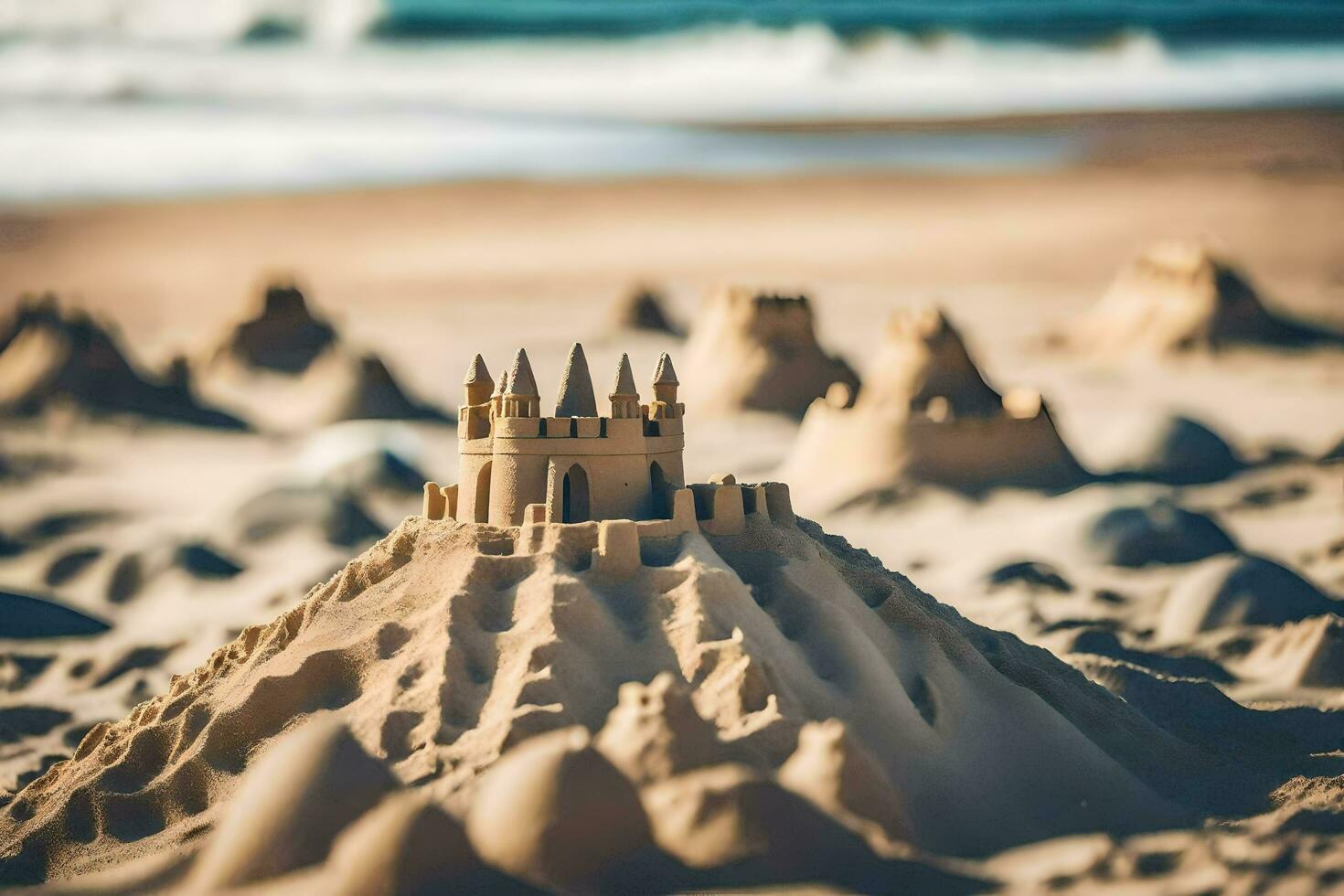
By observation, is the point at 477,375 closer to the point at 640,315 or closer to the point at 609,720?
the point at 609,720

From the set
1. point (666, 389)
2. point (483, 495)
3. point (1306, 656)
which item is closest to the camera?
point (483, 495)

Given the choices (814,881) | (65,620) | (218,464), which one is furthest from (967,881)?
(218,464)

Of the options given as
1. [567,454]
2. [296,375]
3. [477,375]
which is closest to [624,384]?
[567,454]

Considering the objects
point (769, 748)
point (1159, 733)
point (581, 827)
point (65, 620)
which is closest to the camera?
point (581, 827)

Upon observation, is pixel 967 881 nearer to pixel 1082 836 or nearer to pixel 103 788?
pixel 1082 836

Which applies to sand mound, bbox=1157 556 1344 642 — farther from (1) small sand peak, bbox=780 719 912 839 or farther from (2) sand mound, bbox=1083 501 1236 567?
(1) small sand peak, bbox=780 719 912 839

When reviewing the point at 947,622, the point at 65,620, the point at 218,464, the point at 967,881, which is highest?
the point at 218,464
